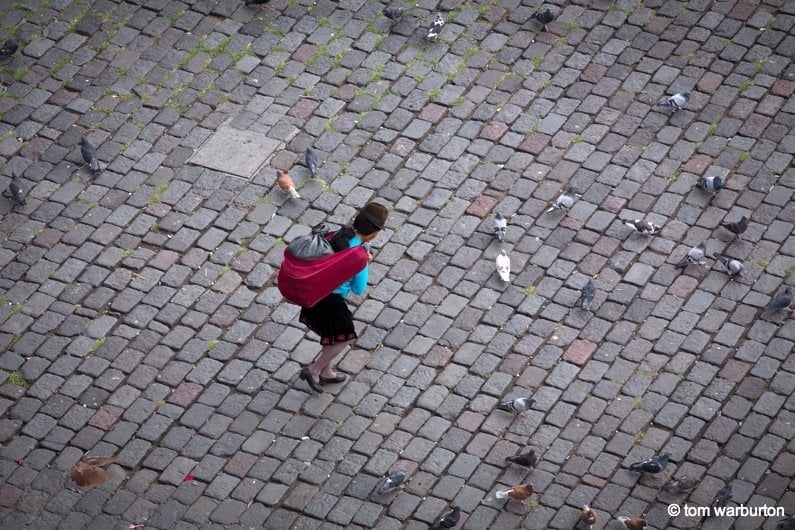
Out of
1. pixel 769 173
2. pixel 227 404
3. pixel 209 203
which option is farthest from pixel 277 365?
pixel 769 173

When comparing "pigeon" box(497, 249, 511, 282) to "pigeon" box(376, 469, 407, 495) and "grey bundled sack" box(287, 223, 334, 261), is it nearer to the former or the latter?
"grey bundled sack" box(287, 223, 334, 261)

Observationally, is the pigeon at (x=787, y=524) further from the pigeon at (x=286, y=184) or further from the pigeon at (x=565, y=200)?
the pigeon at (x=286, y=184)

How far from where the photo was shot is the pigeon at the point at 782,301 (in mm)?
10391

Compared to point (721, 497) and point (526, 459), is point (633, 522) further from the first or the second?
point (526, 459)

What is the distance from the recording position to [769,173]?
468 inches

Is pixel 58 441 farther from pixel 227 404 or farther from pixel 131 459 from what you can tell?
pixel 227 404

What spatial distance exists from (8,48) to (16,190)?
258cm

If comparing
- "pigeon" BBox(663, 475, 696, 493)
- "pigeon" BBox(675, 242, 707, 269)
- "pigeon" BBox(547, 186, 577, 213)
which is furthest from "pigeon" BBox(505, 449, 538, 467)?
"pigeon" BBox(547, 186, 577, 213)

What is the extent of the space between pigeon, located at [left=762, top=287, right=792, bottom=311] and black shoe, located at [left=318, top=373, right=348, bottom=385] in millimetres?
4196

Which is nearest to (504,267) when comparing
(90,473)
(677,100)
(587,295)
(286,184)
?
(587,295)

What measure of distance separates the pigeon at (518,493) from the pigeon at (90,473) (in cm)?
342

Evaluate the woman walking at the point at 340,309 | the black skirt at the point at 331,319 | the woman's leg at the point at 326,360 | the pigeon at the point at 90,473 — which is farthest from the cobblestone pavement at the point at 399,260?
the black skirt at the point at 331,319

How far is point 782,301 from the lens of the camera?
10414 mm

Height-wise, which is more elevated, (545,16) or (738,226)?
(545,16)
